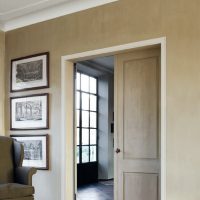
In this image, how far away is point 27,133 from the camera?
478 cm

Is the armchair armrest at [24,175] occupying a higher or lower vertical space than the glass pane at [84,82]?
lower

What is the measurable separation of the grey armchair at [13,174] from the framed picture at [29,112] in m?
0.46

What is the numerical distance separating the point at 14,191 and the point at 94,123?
4.45 m

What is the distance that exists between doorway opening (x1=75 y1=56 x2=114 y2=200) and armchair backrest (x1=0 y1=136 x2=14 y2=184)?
2.91m

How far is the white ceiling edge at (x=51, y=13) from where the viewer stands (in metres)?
4.25

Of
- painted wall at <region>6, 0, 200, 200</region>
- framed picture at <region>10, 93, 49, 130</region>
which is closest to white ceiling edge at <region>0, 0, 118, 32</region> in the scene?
painted wall at <region>6, 0, 200, 200</region>

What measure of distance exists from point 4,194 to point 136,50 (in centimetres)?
227

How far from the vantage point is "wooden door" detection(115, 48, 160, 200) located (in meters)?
3.79

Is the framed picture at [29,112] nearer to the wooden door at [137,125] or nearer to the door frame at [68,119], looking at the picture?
the door frame at [68,119]

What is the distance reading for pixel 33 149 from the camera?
4.68 metres

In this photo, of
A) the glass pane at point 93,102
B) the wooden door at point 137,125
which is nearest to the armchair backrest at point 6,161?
the wooden door at point 137,125

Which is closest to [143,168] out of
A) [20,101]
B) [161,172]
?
[161,172]

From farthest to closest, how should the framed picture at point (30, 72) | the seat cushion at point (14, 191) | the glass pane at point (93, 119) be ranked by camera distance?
the glass pane at point (93, 119)
the framed picture at point (30, 72)
the seat cushion at point (14, 191)

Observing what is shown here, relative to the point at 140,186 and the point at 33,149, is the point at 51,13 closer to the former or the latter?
the point at 33,149
